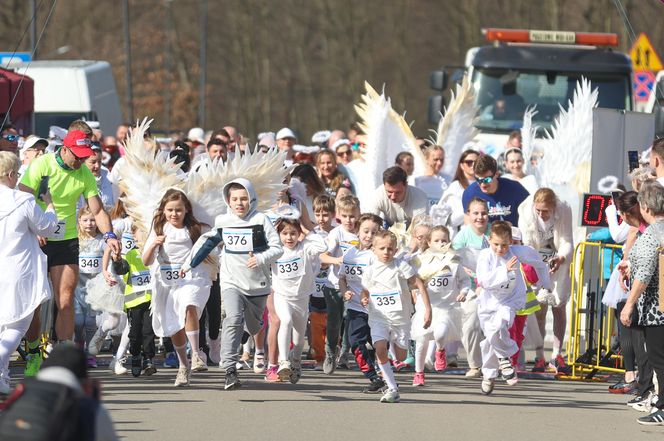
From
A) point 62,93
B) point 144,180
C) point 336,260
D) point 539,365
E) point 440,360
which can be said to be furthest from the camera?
point 62,93

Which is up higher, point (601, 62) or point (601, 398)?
point (601, 62)

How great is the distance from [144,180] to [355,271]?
2.08 meters

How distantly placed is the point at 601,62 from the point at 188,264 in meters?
11.9

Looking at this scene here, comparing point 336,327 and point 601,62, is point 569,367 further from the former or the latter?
point 601,62

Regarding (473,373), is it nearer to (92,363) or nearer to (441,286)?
(441,286)

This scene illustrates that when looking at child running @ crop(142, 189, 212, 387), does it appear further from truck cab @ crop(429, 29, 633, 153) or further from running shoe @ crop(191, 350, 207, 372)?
truck cab @ crop(429, 29, 633, 153)

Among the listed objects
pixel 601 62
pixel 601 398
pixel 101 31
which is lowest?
pixel 601 398

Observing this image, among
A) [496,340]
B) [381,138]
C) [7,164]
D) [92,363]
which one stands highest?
[381,138]

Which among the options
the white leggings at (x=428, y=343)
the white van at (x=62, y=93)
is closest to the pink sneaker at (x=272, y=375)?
the white leggings at (x=428, y=343)

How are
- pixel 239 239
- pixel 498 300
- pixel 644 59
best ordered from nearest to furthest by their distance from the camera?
pixel 239 239 < pixel 498 300 < pixel 644 59

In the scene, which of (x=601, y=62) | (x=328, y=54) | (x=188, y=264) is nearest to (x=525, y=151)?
(x=601, y=62)

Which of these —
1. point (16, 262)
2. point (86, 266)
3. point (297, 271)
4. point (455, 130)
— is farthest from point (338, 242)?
point (455, 130)

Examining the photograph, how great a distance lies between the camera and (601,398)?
13.3 m

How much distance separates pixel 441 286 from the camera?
1438cm
